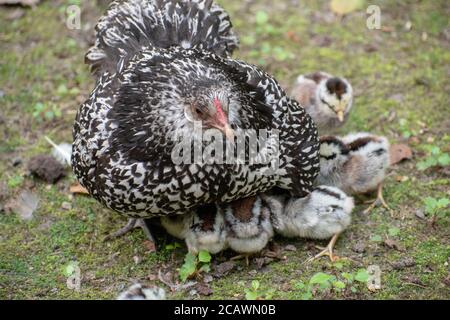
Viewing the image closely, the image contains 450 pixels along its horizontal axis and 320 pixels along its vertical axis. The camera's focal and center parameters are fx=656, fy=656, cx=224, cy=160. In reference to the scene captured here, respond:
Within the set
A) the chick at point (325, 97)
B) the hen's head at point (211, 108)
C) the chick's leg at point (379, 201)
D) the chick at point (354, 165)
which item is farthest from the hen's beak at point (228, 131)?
the chick at point (325, 97)

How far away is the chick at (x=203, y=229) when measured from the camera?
4258mm

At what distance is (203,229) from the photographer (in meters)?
4.27

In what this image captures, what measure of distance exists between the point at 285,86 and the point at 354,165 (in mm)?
1480

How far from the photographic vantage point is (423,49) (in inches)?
252

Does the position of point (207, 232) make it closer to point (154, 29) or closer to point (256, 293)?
point (256, 293)

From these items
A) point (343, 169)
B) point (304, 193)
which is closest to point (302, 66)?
point (343, 169)

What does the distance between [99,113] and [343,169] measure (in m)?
1.88

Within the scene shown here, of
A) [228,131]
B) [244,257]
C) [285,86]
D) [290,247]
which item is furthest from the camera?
[285,86]

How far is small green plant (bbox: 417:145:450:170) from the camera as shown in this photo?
506cm

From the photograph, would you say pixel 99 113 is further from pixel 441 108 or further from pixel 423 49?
pixel 423 49

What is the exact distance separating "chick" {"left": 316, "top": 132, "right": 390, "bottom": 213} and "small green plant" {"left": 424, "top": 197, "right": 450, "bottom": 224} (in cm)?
34

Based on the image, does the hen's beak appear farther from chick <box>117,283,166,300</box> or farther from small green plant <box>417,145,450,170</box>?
small green plant <box>417,145,450,170</box>

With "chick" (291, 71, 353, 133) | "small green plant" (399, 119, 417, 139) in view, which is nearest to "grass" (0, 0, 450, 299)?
"small green plant" (399, 119, 417, 139)

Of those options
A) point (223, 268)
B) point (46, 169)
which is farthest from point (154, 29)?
point (223, 268)
